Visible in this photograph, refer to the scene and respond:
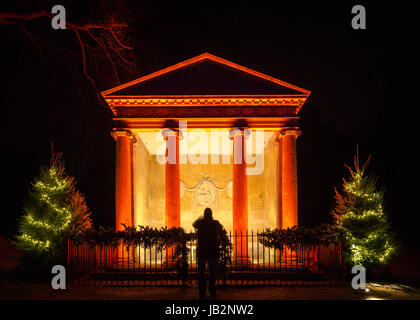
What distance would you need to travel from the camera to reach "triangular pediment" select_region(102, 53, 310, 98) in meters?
15.4

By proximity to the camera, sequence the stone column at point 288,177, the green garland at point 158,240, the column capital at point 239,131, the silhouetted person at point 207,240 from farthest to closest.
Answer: the stone column at point 288,177
the column capital at point 239,131
the green garland at point 158,240
the silhouetted person at point 207,240

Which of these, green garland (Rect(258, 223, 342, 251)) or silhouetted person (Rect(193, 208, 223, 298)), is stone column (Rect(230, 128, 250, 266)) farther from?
silhouetted person (Rect(193, 208, 223, 298))

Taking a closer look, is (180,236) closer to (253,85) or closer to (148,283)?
(148,283)

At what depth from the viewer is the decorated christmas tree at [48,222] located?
12.9 meters

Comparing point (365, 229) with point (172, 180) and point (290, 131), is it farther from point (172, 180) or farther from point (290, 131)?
point (172, 180)

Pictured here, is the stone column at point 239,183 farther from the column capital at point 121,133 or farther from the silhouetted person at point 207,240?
the silhouetted person at point 207,240

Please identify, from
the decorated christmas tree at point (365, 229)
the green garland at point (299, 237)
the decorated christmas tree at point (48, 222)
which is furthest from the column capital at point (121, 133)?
the decorated christmas tree at point (365, 229)

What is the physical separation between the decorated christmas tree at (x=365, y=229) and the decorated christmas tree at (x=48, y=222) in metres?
8.94

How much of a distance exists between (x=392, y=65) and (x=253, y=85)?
17660 millimetres

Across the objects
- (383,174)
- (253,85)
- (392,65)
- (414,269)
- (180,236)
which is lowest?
(414,269)

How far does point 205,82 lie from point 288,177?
5.07 metres

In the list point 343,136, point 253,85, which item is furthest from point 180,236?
point 343,136
